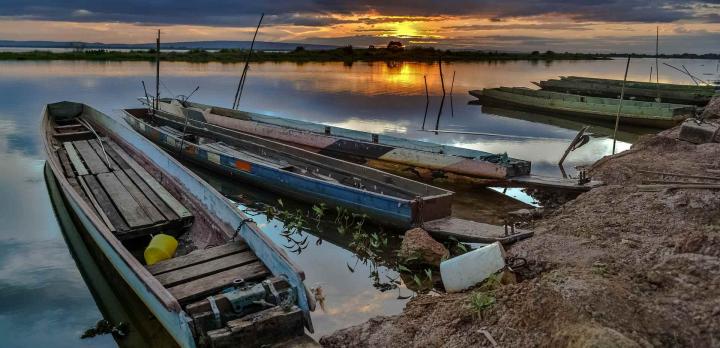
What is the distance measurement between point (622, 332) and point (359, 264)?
406 centimetres

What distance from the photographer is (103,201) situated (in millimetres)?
7938

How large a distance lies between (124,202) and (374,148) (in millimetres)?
5932

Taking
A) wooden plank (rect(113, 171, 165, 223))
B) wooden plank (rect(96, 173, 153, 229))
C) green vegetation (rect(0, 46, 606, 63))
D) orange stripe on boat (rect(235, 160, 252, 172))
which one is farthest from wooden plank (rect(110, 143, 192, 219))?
green vegetation (rect(0, 46, 606, 63))

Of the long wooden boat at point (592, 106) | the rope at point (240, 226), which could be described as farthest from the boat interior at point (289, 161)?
the long wooden boat at point (592, 106)

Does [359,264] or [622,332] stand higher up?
[622,332]

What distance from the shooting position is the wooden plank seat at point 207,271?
16.9 ft

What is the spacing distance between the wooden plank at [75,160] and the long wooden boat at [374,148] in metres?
2.83

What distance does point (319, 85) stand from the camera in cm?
3597

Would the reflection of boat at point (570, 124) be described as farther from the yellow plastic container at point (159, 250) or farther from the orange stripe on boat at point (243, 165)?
the yellow plastic container at point (159, 250)

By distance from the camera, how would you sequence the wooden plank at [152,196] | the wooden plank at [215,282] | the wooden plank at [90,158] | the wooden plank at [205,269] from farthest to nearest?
the wooden plank at [90,158] → the wooden plank at [152,196] → the wooden plank at [205,269] → the wooden plank at [215,282]

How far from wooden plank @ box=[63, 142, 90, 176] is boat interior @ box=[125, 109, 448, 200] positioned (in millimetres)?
2367

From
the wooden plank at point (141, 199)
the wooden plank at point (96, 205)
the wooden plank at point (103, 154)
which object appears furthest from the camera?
the wooden plank at point (103, 154)

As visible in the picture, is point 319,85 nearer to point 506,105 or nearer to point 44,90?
point 506,105

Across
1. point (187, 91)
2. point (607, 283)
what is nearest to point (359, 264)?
point (607, 283)
